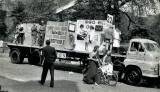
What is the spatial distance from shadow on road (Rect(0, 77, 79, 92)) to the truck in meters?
3.28

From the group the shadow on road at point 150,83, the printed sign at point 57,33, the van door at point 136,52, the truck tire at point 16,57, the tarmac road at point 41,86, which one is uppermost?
the printed sign at point 57,33

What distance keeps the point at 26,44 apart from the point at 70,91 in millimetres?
11179

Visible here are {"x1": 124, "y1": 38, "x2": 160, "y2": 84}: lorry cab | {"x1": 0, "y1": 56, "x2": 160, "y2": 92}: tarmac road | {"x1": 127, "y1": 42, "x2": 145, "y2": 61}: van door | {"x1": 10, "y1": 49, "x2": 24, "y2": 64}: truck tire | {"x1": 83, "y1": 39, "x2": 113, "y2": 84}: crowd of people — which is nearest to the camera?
{"x1": 0, "y1": 56, "x2": 160, "y2": 92}: tarmac road

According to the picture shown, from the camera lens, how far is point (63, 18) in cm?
3647

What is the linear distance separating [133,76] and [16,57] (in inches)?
369

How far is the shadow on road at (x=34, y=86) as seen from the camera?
50.6ft

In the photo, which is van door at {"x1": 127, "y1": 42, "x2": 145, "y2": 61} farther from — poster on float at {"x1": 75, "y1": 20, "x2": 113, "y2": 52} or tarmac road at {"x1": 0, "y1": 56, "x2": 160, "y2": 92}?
poster on float at {"x1": 75, "y1": 20, "x2": 113, "y2": 52}

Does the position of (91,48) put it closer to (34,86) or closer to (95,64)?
(95,64)

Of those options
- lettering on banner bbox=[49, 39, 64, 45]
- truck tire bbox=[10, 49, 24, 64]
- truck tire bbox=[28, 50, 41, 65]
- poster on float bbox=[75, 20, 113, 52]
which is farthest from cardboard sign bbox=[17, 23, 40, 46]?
poster on float bbox=[75, 20, 113, 52]

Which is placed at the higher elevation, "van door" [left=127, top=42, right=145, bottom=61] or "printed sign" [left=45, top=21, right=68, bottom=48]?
"printed sign" [left=45, top=21, right=68, bottom=48]

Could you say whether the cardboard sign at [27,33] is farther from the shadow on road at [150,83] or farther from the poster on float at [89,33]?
the shadow on road at [150,83]

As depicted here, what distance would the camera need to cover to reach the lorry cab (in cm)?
1911

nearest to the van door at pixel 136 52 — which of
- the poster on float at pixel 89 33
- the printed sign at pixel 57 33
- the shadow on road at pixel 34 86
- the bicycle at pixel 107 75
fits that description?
the bicycle at pixel 107 75

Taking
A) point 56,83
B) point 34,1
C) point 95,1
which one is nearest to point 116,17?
point 95,1
